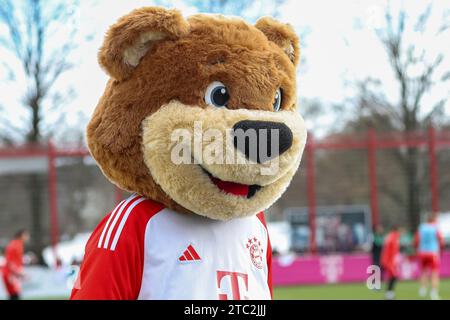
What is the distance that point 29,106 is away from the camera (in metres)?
18.2

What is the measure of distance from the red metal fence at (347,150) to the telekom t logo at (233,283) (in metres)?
13.6

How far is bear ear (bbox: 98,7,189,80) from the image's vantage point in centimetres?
274

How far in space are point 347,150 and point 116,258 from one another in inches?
599

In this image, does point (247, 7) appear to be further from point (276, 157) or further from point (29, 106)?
point (276, 157)

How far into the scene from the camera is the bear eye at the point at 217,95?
2756 mm

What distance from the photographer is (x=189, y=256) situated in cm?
276

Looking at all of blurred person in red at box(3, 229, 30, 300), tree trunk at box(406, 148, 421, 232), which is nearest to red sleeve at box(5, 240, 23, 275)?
blurred person in red at box(3, 229, 30, 300)

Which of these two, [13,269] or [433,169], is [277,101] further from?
[433,169]

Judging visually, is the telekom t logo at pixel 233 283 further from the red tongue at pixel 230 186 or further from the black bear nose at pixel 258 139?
the black bear nose at pixel 258 139

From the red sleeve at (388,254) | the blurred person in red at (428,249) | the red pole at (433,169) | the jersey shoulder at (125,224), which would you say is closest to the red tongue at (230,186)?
the jersey shoulder at (125,224)

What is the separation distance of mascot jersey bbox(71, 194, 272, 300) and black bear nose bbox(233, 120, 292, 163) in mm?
393
